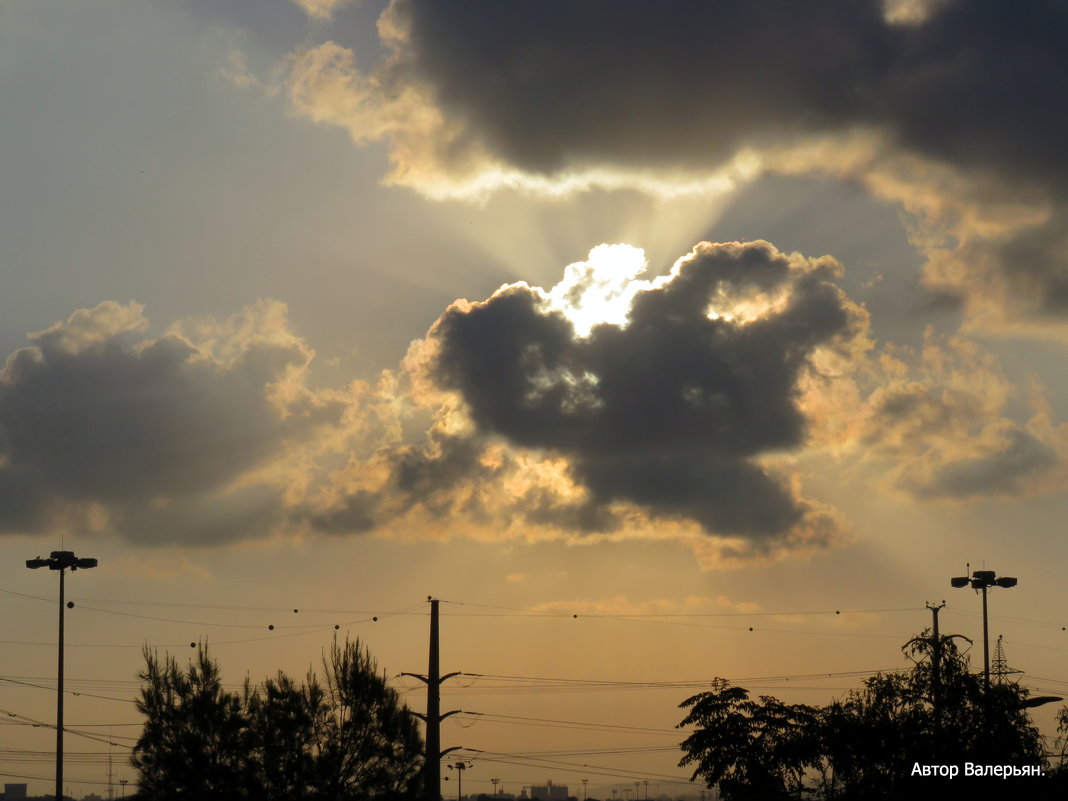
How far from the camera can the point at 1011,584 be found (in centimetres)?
9094

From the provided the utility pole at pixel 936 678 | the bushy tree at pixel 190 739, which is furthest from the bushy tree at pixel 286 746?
the utility pole at pixel 936 678

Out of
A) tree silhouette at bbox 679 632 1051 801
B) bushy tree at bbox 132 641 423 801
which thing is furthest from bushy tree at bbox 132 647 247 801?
tree silhouette at bbox 679 632 1051 801

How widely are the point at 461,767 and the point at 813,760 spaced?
405 feet

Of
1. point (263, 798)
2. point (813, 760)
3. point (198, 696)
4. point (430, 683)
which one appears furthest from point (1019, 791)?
point (430, 683)

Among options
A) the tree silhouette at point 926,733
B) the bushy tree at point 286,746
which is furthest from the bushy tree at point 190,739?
the tree silhouette at point 926,733

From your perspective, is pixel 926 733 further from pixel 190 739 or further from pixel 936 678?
pixel 190 739

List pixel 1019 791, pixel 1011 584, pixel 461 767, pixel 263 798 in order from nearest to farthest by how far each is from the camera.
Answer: pixel 1019 791 → pixel 263 798 → pixel 1011 584 → pixel 461 767

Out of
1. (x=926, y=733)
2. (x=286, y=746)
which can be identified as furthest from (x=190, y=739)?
(x=926, y=733)

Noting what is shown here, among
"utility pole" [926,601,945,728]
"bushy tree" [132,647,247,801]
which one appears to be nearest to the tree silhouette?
"utility pole" [926,601,945,728]

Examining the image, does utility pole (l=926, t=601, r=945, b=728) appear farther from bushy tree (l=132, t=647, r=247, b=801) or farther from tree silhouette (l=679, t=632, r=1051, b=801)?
bushy tree (l=132, t=647, r=247, b=801)

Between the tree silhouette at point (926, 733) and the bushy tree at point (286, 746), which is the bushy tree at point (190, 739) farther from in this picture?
the tree silhouette at point (926, 733)

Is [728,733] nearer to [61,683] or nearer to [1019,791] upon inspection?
[1019,791]

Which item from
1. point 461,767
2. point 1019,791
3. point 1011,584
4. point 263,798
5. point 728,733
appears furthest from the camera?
point 461,767

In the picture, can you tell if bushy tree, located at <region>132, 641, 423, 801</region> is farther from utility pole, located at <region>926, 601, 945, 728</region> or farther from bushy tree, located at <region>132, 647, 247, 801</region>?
utility pole, located at <region>926, 601, 945, 728</region>
